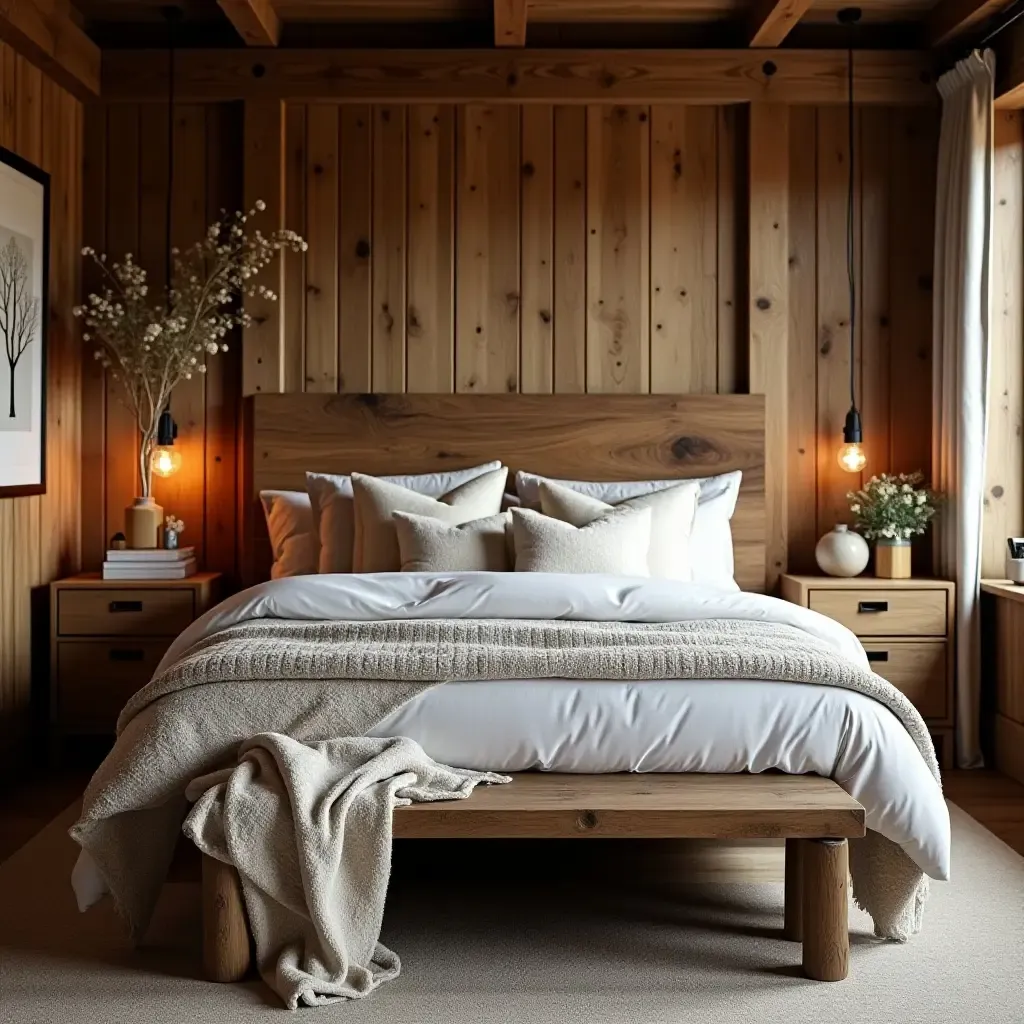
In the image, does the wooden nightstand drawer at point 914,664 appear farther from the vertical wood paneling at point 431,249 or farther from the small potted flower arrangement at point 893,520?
the vertical wood paneling at point 431,249

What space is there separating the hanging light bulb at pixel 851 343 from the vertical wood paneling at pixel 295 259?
6.50ft

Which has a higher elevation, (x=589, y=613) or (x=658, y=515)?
(x=658, y=515)

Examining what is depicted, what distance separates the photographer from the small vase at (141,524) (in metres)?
4.61

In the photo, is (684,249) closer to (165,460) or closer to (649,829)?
(165,460)

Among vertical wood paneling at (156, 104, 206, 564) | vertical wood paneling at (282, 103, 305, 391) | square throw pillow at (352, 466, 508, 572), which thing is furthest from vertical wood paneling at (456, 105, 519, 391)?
vertical wood paneling at (156, 104, 206, 564)

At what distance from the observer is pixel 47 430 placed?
15.0ft

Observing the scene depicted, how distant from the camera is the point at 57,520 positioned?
4695 millimetres

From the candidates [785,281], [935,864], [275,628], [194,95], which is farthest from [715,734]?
[194,95]

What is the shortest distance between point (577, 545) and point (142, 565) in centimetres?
165

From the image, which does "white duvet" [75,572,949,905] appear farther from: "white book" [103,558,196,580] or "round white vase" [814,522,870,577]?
"white book" [103,558,196,580]

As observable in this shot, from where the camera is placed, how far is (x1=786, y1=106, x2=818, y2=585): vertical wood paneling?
4859mm

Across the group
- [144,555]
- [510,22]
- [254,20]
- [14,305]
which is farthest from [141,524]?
[510,22]

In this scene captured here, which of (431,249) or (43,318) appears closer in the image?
(43,318)

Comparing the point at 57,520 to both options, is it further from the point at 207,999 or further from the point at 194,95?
the point at 207,999
